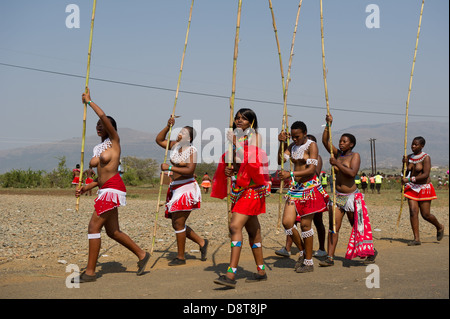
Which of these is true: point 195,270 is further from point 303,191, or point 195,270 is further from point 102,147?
point 102,147

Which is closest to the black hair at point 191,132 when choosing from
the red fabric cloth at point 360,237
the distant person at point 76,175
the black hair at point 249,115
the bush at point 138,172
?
the black hair at point 249,115

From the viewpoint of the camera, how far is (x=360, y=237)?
25.1 feet

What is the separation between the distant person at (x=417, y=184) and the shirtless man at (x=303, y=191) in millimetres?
3297

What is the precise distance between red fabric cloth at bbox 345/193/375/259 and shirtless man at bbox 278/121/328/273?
76 centimetres

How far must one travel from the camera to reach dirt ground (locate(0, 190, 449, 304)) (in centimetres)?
559

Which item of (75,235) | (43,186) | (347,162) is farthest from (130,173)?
(347,162)

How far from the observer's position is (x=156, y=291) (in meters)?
5.76

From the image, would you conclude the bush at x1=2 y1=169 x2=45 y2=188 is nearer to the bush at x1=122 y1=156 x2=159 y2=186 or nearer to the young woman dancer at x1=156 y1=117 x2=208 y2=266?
the bush at x1=122 y1=156 x2=159 y2=186

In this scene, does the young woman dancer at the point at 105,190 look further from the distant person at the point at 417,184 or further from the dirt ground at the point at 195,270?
the distant person at the point at 417,184

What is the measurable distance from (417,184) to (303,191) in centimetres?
375

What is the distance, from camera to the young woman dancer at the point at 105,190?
623cm

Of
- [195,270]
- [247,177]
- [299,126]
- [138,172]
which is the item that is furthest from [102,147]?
[138,172]

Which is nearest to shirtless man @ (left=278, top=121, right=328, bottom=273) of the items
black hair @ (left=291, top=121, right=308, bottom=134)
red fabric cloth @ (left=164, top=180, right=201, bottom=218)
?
black hair @ (left=291, top=121, right=308, bottom=134)
